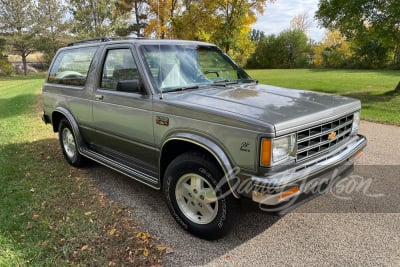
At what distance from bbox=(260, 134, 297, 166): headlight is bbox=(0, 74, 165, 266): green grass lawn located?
139 centimetres

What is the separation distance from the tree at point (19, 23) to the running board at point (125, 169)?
3811 cm

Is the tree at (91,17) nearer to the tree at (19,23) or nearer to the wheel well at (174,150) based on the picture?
the tree at (19,23)

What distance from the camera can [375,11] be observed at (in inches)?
468

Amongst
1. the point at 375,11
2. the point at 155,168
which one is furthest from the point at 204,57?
the point at 375,11

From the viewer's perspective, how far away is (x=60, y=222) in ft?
12.0

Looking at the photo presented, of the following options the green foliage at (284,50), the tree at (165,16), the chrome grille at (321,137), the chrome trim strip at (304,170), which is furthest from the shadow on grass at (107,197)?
the green foliage at (284,50)

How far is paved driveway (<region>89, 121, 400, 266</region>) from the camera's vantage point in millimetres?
2965

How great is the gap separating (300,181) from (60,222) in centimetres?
271

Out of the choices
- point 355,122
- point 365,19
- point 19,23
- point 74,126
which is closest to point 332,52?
point 365,19

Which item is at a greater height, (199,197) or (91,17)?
(91,17)

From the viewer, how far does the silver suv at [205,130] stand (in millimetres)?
2730

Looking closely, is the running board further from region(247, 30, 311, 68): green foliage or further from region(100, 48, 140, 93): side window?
region(247, 30, 311, 68): green foliage

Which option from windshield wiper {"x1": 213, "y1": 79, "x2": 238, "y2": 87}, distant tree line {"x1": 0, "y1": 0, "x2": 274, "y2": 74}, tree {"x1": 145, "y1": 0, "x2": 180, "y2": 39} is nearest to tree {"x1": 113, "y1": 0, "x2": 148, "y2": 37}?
distant tree line {"x1": 0, "y1": 0, "x2": 274, "y2": 74}

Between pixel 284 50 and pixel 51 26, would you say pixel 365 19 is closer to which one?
pixel 51 26
